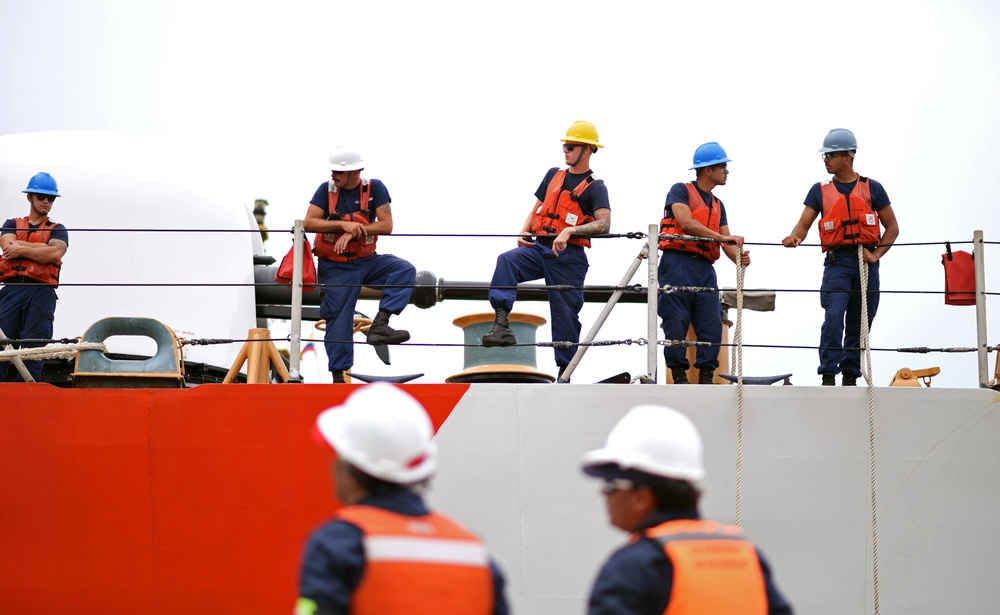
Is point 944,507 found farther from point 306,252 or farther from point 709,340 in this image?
point 306,252

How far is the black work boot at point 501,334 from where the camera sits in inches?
286

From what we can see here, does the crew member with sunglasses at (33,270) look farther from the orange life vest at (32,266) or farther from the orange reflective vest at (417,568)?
the orange reflective vest at (417,568)

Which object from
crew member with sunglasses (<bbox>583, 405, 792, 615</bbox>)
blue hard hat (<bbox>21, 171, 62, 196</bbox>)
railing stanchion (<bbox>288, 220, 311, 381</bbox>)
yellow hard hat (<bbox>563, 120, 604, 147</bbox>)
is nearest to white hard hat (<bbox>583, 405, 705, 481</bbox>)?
crew member with sunglasses (<bbox>583, 405, 792, 615</bbox>)

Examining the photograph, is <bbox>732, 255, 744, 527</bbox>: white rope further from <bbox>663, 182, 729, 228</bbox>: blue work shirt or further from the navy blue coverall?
the navy blue coverall

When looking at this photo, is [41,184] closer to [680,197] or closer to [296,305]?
[296,305]

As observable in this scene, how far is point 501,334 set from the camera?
24.0 ft

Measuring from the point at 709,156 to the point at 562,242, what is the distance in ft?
3.96

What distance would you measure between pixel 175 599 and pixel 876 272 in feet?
15.3

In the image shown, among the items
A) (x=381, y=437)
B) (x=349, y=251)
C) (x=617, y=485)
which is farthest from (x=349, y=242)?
(x=381, y=437)

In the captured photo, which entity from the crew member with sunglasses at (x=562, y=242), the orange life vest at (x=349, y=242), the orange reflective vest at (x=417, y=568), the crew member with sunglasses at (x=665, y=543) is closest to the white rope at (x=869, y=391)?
the crew member with sunglasses at (x=562, y=242)

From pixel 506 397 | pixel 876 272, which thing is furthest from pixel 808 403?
pixel 506 397

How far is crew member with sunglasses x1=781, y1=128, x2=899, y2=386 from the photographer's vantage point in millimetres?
7402

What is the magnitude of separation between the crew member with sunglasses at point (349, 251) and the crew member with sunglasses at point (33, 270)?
6.20ft

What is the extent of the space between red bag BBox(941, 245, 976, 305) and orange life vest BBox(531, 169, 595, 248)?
2185mm
